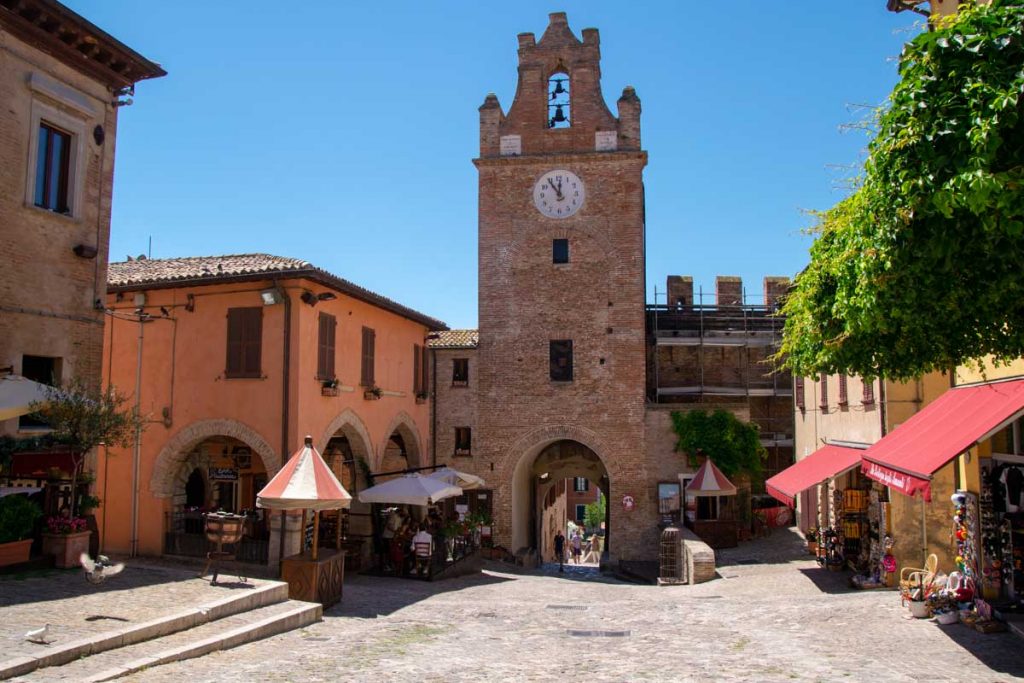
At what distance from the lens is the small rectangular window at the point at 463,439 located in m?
26.4

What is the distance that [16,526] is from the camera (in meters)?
11.1

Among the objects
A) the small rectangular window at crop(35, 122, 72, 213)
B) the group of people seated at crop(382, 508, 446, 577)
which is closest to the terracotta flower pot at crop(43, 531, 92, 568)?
the small rectangular window at crop(35, 122, 72, 213)

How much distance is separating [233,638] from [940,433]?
31.2 feet

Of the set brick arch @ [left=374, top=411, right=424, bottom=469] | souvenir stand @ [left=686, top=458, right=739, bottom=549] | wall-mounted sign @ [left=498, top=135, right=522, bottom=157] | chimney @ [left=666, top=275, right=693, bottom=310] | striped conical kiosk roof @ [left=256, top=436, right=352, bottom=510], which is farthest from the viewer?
chimney @ [left=666, top=275, right=693, bottom=310]

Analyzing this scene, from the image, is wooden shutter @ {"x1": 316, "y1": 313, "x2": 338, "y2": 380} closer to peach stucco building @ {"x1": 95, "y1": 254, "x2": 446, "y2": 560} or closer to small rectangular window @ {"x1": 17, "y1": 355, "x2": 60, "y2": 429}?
peach stucco building @ {"x1": 95, "y1": 254, "x2": 446, "y2": 560}

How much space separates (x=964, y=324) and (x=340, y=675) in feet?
24.4

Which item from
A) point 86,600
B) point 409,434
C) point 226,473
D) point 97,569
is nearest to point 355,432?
point 226,473

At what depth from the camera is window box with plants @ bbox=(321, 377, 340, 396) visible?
17.6m

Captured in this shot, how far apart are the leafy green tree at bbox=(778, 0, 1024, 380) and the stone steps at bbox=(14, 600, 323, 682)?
8.01 metres

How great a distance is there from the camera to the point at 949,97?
6.64 metres

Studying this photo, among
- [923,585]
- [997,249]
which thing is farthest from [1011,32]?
[923,585]

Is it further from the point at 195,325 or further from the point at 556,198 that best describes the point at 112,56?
the point at 556,198

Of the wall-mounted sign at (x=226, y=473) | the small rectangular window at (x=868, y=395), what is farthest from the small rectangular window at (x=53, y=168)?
the small rectangular window at (x=868, y=395)

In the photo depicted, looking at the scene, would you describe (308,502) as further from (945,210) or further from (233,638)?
(945,210)
